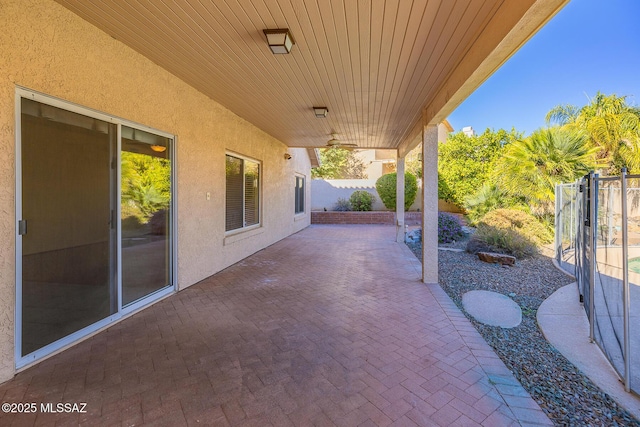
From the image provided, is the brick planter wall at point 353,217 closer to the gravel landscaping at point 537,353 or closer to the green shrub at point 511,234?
the green shrub at point 511,234

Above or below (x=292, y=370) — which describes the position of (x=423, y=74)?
above

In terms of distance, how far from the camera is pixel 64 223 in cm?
308

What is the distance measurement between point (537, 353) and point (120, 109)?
17.4ft

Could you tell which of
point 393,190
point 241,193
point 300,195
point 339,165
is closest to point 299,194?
point 300,195

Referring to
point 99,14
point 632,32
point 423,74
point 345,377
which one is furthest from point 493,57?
point 632,32

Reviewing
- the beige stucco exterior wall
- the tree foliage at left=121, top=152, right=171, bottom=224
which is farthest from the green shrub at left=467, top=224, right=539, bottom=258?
the tree foliage at left=121, top=152, right=171, bottom=224

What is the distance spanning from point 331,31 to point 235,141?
4100 millimetres

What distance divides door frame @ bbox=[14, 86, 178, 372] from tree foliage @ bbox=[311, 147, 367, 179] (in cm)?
2375

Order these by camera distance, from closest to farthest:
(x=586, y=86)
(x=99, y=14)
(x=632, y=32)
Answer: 1. (x=99, y=14)
2. (x=632, y=32)
3. (x=586, y=86)

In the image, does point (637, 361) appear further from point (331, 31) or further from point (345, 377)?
point (331, 31)

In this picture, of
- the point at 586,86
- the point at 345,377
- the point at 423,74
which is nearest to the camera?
the point at 345,377

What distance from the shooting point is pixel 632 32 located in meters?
14.4

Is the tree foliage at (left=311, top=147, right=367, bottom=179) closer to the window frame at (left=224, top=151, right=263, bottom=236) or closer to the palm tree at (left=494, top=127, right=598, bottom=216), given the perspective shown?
the palm tree at (left=494, top=127, right=598, bottom=216)

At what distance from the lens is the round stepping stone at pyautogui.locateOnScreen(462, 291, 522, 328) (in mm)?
3928
